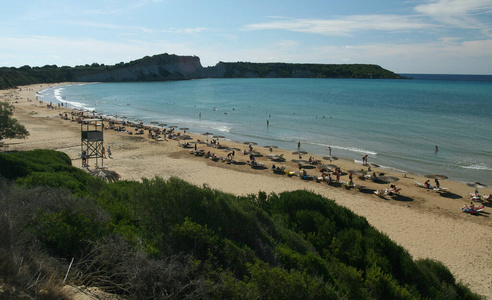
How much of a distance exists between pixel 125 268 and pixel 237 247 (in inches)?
Result: 82.1

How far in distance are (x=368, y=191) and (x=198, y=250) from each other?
16.0 meters

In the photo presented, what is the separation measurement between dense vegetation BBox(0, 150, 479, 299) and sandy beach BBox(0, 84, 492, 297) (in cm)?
500

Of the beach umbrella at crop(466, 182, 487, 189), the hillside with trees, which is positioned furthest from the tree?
the hillside with trees

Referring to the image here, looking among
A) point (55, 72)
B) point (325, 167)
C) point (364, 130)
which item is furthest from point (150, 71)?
point (325, 167)

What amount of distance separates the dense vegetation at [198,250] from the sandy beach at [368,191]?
16.4ft

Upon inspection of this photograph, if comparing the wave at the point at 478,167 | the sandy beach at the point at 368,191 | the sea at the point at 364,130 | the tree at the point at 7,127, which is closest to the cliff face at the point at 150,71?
the sea at the point at 364,130

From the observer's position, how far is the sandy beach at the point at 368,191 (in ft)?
43.5

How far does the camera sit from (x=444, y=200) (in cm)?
1894

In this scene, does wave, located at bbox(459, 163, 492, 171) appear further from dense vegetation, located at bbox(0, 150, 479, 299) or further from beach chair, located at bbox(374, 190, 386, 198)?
dense vegetation, located at bbox(0, 150, 479, 299)

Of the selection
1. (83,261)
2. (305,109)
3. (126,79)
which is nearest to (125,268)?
(83,261)

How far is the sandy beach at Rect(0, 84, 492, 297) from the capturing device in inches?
523

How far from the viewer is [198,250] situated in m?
6.45

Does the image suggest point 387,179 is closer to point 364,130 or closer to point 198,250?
point 198,250

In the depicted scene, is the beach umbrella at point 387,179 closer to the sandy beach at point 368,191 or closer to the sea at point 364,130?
the sandy beach at point 368,191
